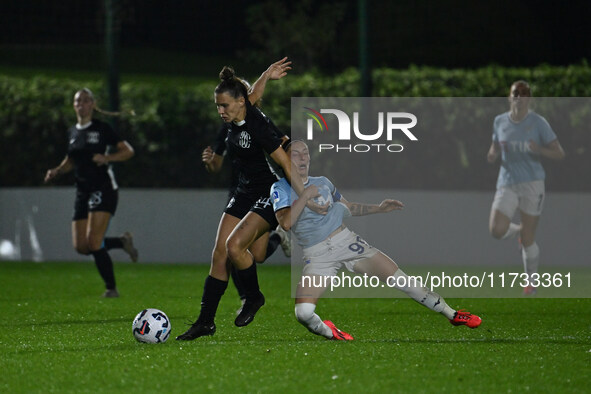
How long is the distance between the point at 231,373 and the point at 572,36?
18.8 metres

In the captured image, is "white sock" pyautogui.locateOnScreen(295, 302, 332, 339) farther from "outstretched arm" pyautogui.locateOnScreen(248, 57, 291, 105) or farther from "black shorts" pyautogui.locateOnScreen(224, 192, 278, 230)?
"outstretched arm" pyautogui.locateOnScreen(248, 57, 291, 105)

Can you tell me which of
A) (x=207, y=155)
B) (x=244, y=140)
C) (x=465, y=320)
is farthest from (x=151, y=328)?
(x=465, y=320)

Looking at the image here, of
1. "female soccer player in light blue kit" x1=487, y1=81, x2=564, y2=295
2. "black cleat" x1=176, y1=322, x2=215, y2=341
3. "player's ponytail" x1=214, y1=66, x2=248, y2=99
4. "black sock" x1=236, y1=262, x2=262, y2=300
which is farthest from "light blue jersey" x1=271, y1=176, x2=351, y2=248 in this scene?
"female soccer player in light blue kit" x1=487, y1=81, x2=564, y2=295

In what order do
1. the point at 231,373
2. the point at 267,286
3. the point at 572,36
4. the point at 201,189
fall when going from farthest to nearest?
the point at 572,36 → the point at 201,189 → the point at 267,286 → the point at 231,373

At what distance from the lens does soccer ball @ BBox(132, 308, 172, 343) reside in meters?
7.94

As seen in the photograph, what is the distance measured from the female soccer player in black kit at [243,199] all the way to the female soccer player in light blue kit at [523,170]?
14.6ft

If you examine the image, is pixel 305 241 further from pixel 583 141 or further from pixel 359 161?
pixel 583 141

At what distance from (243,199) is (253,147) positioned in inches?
18.6

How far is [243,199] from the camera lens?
8344mm

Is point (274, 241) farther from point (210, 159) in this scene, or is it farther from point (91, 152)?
point (91, 152)

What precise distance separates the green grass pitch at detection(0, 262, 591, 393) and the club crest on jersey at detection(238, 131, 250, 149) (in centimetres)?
142

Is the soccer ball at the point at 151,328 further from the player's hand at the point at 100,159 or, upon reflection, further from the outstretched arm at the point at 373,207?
the player's hand at the point at 100,159

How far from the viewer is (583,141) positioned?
18.2m

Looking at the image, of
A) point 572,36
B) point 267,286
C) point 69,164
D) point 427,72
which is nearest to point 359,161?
point 427,72
